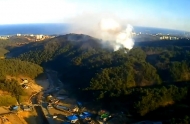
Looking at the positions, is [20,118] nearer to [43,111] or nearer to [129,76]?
[43,111]

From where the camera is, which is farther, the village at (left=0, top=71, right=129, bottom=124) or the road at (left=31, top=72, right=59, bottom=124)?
the road at (left=31, top=72, right=59, bottom=124)

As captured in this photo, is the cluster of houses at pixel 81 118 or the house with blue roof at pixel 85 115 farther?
the house with blue roof at pixel 85 115

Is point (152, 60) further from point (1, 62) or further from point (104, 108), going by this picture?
point (1, 62)

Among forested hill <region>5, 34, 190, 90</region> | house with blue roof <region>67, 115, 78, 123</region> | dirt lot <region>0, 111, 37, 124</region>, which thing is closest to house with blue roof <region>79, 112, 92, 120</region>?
house with blue roof <region>67, 115, 78, 123</region>

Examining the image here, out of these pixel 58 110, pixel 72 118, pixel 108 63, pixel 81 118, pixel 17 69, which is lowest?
pixel 58 110

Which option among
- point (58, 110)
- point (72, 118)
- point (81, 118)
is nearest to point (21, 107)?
point (58, 110)

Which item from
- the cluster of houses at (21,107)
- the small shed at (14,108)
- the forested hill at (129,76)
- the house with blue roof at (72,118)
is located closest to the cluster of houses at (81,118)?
the house with blue roof at (72,118)

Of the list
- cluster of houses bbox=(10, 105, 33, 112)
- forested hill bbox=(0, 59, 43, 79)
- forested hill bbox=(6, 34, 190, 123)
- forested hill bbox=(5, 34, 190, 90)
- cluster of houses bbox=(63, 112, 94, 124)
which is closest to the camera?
cluster of houses bbox=(63, 112, 94, 124)

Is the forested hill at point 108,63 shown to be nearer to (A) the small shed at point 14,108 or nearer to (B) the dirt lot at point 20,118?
(B) the dirt lot at point 20,118

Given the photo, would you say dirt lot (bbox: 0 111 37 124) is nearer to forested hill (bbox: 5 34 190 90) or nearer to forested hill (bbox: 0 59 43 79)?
forested hill (bbox: 5 34 190 90)
